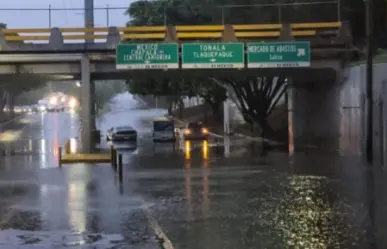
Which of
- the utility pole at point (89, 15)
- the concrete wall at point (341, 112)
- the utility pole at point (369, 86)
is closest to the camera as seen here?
the utility pole at point (369, 86)

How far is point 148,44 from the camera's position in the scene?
3688cm

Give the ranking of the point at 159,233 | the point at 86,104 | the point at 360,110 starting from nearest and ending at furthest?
the point at 159,233 < the point at 360,110 < the point at 86,104

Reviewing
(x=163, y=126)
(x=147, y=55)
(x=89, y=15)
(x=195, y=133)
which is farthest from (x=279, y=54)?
(x=195, y=133)

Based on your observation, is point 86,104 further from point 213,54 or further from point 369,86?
point 369,86

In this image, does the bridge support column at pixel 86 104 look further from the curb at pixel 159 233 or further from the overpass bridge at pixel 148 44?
the curb at pixel 159 233

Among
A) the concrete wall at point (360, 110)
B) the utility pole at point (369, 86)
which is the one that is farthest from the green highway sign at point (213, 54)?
the utility pole at point (369, 86)

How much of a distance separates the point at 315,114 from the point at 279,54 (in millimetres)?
9062

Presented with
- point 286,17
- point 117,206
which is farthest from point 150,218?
point 286,17

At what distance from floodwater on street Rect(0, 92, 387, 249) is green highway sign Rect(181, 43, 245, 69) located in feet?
30.1

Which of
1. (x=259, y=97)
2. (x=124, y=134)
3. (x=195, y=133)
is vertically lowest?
(x=195, y=133)

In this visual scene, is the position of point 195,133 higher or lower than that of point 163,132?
lower

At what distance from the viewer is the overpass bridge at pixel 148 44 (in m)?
37.2

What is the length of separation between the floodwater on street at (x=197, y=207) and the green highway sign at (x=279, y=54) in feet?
30.0

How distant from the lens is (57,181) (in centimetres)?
2358
